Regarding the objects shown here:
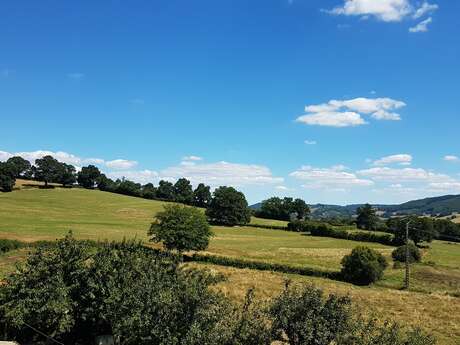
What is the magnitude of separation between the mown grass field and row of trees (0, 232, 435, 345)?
20.4m

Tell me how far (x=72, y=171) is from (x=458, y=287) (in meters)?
129

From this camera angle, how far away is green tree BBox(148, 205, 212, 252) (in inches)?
2537

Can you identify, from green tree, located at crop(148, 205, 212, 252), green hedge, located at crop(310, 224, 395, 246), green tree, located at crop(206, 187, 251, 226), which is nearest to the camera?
green tree, located at crop(148, 205, 212, 252)

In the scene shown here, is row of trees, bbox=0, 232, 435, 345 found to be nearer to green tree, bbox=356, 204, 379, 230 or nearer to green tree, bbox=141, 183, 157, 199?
green tree, bbox=356, 204, 379, 230

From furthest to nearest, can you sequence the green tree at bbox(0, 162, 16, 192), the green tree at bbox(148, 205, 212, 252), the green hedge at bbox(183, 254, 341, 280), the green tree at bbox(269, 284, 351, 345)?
the green tree at bbox(0, 162, 16, 192)
the green hedge at bbox(183, 254, 341, 280)
the green tree at bbox(148, 205, 212, 252)
the green tree at bbox(269, 284, 351, 345)

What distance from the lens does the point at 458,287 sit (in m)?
61.5

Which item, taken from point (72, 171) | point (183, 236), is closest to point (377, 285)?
point (183, 236)

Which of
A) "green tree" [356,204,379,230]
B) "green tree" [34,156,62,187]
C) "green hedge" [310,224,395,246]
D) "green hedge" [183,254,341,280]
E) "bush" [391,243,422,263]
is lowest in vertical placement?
"green hedge" [183,254,341,280]

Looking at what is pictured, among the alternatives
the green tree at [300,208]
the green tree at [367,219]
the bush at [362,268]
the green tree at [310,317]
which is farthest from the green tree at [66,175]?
the green tree at [310,317]

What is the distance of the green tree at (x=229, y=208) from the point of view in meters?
120

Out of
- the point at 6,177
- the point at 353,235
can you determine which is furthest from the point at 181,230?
the point at 6,177

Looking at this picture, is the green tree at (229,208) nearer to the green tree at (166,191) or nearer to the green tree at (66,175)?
the green tree at (166,191)

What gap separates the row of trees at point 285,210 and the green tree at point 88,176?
2293 inches

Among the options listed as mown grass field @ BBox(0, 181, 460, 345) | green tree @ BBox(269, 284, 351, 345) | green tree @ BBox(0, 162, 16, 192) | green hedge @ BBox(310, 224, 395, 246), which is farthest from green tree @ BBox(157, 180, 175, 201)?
green tree @ BBox(269, 284, 351, 345)
